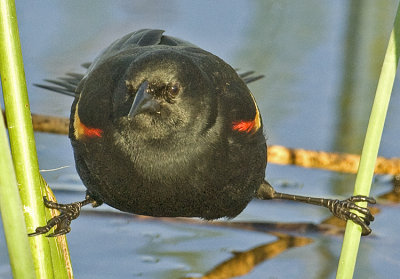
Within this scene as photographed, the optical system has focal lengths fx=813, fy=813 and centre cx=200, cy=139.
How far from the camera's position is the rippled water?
11.9ft

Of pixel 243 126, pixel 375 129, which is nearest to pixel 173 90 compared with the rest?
pixel 243 126

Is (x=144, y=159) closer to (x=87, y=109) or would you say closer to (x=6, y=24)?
(x=87, y=109)

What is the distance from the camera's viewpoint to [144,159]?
9.33ft

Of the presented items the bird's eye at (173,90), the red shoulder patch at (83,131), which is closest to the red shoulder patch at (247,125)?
the bird's eye at (173,90)

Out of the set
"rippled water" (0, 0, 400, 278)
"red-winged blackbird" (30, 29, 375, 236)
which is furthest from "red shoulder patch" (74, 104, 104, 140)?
"rippled water" (0, 0, 400, 278)

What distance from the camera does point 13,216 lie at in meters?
1.89

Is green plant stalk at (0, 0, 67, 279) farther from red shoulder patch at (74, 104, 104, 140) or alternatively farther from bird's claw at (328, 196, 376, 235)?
bird's claw at (328, 196, 376, 235)

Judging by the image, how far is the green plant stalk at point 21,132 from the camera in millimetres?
2111

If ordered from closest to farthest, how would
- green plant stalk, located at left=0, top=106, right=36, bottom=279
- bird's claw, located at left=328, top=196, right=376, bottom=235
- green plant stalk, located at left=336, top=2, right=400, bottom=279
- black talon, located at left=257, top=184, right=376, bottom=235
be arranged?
1. green plant stalk, located at left=0, top=106, right=36, bottom=279
2. green plant stalk, located at left=336, top=2, right=400, bottom=279
3. bird's claw, located at left=328, top=196, right=376, bottom=235
4. black talon, located at left=257, top=184, right=376, bottom=235

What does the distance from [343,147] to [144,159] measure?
6.73ft

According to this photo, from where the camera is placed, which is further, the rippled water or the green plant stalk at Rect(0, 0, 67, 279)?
the rippled water

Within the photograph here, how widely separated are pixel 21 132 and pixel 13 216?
1.19ft

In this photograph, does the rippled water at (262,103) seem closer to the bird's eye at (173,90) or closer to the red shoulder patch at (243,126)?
the red shoulder patch at (243,126)

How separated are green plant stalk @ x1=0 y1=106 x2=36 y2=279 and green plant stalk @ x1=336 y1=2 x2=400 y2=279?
824 mm
